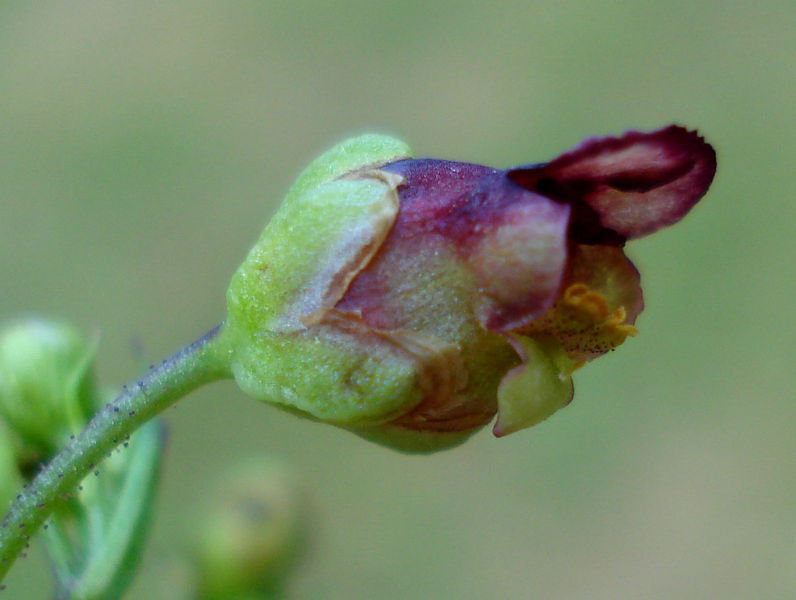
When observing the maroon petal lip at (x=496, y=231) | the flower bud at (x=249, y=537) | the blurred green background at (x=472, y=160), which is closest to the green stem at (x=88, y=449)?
the maroon petal lip at (x=496, y=231)

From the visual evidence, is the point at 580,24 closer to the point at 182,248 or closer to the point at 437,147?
the point at 437,147

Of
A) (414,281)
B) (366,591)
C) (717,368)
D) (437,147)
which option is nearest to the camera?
(414,281)

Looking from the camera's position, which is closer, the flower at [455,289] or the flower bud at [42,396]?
the flower at [455,289]

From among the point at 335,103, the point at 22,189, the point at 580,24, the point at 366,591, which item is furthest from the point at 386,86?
the point at 366,591

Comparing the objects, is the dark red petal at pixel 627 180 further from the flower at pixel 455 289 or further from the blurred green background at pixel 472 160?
the blurred green background at pixel 472 160

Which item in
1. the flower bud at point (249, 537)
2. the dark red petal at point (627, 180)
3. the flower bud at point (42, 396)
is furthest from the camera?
the flower bud at point (249, 537)

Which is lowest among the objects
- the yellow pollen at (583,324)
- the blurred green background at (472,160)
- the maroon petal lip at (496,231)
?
the blurred green background at (472,160)

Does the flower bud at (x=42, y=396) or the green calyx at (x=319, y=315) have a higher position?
the green calyx at (x=319, y=315)

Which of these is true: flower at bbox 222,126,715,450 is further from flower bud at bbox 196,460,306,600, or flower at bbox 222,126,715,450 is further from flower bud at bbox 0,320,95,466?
flower bud at bbox 196,460,306,600
